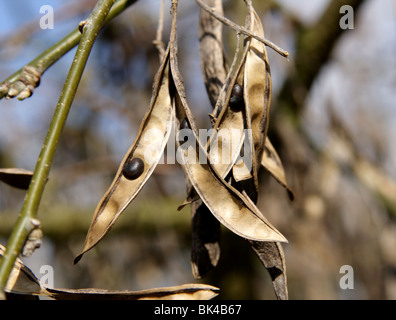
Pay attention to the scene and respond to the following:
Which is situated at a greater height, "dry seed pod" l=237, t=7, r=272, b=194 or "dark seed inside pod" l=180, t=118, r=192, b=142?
"dry seed pod" l=237, t=7, r=272, b=194

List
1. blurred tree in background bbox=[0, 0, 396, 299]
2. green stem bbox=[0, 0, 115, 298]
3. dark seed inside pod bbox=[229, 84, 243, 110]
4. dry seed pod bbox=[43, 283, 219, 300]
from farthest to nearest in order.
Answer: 1. blurred tree in background bbox=[0, 0, 396, 299]
2. dark seed inside pod bbox=[229, 84, 243, 110]
3. dry seed pod bbox=[43, 283, 219, 300]
4. green stem bbox=[0, 0, 115, 298]

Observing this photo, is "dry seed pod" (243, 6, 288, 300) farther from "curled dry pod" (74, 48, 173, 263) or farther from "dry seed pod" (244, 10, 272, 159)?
"curled dry pod" (74, 48, 173, 263)

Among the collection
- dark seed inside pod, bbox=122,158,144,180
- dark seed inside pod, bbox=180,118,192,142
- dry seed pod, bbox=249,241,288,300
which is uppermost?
dark seed inside pod, bbox=180,118,192,142

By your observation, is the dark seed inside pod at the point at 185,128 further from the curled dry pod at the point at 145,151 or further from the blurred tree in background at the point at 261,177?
the blurred tree in background at the point at 261,177

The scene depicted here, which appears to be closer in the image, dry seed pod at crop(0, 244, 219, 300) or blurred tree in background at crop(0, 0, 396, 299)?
dry seed pod at crop(0, 244, 219, 300)

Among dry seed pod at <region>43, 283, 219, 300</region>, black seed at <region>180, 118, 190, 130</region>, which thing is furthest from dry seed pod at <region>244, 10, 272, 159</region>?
dry seed pod at <region>43, 283, 219, 300</region>

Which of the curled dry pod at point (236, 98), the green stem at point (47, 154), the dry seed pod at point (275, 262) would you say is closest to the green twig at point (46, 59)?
the green stem at point (47, 154)

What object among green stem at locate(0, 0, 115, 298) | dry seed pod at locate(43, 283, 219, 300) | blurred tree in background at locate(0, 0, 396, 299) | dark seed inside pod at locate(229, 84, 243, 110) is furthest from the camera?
blurred tree in background at locate(0, 0, 396, 299)
